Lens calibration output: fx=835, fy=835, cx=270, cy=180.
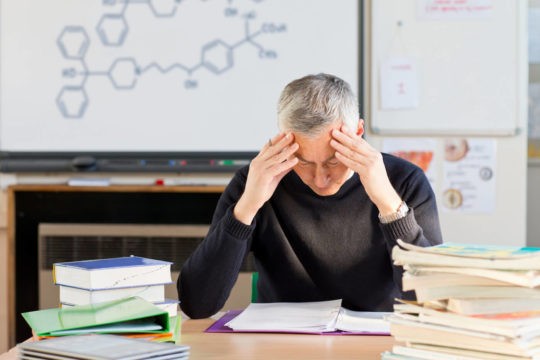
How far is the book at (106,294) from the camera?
4.93 ft

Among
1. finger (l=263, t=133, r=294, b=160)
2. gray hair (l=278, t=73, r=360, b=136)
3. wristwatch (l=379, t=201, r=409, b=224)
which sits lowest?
wristwatch (l=379, t=201, r=409, b=224)

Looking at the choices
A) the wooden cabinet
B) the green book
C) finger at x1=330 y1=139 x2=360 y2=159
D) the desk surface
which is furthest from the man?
the wooden cabinet

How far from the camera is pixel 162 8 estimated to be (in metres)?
3.07

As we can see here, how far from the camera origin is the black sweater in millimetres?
1869

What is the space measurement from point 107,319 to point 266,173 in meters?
0.56

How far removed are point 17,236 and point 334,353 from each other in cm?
200

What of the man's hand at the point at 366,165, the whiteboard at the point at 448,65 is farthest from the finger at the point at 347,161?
the whiteboard at the point at 448,65

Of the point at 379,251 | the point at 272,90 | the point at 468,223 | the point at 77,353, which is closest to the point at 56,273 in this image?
the point at 77,353

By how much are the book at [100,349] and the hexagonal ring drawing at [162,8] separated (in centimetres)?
195

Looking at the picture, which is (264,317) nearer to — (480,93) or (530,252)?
(530,252)

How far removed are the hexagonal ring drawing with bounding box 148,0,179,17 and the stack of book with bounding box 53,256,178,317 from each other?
167cm

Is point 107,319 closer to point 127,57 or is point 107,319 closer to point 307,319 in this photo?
point 307,319

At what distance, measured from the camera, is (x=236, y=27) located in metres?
3.04

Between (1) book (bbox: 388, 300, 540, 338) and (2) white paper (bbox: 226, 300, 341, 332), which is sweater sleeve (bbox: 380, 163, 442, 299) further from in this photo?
(1) book (bbox: 388, 300, 540, 338)
